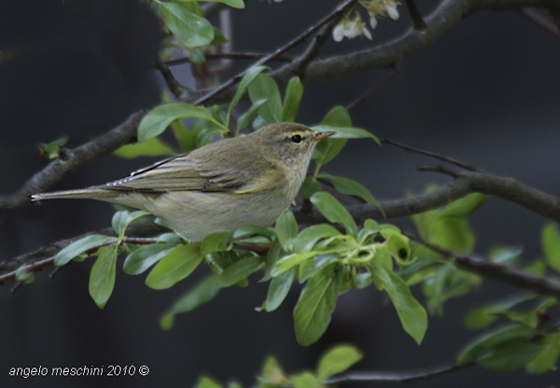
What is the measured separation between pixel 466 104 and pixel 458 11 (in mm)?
903

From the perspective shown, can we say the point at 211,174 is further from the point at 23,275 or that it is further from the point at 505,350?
the point at 505,350

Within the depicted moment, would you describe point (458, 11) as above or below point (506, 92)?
above

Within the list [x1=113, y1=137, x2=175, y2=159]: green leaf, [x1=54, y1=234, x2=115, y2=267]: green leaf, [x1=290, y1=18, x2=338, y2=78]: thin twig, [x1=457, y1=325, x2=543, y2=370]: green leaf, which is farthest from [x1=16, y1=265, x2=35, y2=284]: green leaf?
[x1=457, y1=325, x2=543, y2=370]: green leaf

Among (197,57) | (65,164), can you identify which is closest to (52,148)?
(65,164)

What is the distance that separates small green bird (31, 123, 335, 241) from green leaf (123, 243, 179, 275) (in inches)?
3.5

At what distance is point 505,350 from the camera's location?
3.08 feet

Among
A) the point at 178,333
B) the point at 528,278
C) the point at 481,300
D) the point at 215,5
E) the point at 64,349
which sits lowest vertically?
the point at 481,300


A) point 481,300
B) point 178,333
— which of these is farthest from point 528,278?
point 178,333

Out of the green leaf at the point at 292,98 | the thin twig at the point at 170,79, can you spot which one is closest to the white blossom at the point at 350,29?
the green leaf at the point at 292,98

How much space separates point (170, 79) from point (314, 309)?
1.77ft

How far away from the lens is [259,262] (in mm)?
716

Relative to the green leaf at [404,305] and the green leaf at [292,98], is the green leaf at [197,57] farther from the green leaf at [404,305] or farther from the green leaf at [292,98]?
the green leaf at [404,305]

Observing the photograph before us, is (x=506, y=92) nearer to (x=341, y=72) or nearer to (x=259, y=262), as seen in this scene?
(x=341, y=72)

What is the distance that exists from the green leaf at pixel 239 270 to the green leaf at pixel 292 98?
0.27 meters
